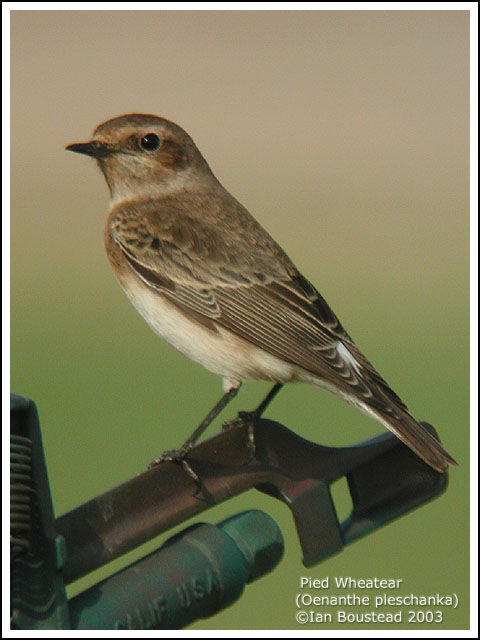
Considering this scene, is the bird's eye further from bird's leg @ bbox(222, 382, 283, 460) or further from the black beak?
bird's leg @ bbox(222, 382, 283, 460)

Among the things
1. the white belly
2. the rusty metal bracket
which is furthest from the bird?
the rusty metal bracket

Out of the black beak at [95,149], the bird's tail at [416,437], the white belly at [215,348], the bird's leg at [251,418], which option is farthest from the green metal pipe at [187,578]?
the black beak at [95,149]

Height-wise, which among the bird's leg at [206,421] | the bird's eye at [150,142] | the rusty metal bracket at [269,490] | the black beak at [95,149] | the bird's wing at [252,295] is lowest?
the bird's leg at [206,421]

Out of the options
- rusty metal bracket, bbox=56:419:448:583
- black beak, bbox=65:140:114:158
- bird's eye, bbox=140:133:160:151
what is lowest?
rusty metal bracket, bbox=56:419:448:583

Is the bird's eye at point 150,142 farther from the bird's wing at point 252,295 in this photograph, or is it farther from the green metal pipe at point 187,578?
the green metal pipe at point 187,578

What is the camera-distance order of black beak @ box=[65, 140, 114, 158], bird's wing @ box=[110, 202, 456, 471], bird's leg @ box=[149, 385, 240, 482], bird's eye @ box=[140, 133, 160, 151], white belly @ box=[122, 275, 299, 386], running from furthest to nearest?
bird's eye @ box=[140, 133, 160, 151] < black beak @ box=[65, 140, 114, 158] < white belly @ box=[122, 275, 299, 386] < bird's wing @ box=[110, 202, 456, 471] < bird's leg @ box=[149, 385, 240, 482]

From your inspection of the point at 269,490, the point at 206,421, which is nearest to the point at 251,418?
the point at 269,490
